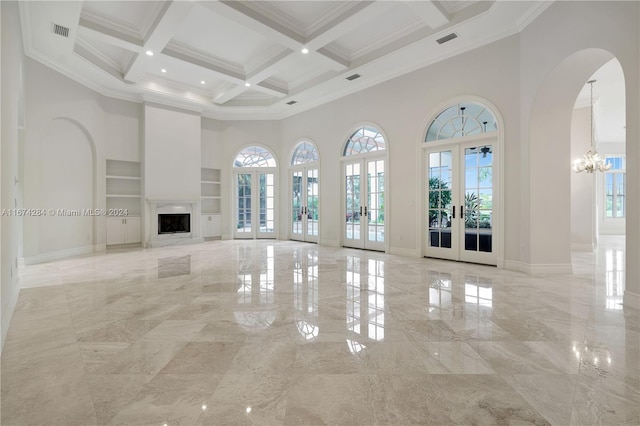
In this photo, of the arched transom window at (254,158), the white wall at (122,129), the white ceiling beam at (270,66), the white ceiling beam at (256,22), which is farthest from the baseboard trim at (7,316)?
the arched transom window at (254,158)

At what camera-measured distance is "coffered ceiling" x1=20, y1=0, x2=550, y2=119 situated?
15.8 ft

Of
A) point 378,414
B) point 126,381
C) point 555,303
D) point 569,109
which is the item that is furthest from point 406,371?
point 569,109

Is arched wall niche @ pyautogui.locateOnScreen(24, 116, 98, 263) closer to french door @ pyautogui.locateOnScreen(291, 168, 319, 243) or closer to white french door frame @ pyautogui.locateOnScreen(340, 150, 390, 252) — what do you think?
french door @ pyautogui.locateOnScreen(291, 168, 319, 243)

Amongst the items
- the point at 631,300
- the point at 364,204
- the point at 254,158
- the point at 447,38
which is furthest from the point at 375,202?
the point at 631,300

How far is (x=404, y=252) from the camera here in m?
6.65

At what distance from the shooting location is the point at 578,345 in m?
2.39

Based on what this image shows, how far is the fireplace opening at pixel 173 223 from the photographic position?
8545 mm

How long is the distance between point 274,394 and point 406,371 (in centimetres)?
85

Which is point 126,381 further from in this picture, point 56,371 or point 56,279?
point 56,279

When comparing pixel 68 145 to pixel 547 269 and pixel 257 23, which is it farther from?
pixel 547 269

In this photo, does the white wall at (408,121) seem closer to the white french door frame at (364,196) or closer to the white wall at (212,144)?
the white french door frame at (364,196)

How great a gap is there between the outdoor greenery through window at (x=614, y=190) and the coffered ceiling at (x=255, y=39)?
1158cm

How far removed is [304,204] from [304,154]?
4.90ft

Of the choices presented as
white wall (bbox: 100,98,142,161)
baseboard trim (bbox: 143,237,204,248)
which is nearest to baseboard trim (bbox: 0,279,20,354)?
baseboard trim (bbox: 143,237,204,248)
